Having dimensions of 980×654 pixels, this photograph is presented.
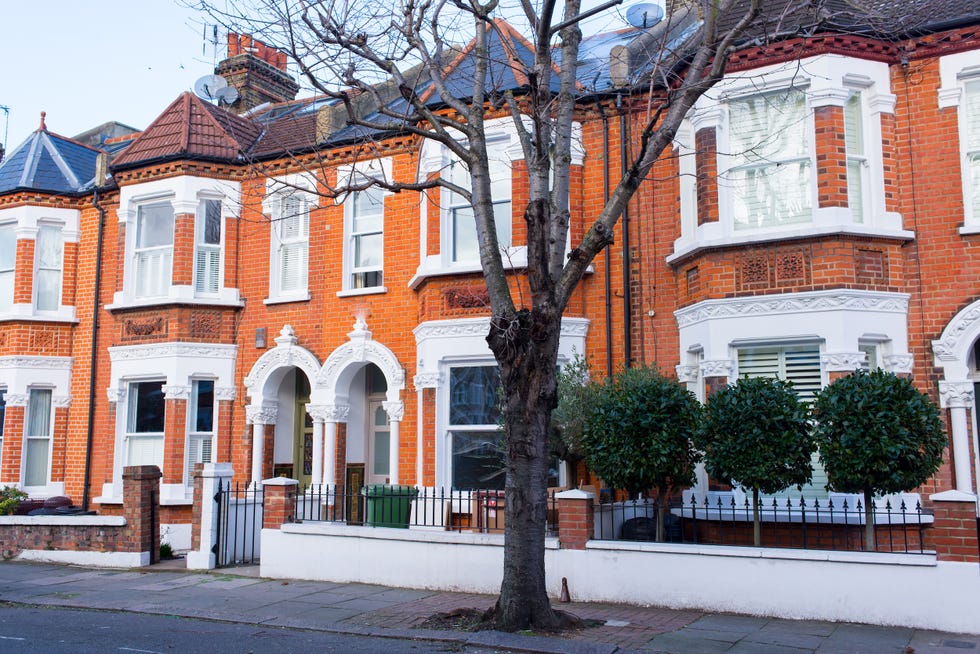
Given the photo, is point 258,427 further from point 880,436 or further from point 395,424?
point 880,436

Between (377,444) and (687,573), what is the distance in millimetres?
7817

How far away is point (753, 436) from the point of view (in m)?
9.34

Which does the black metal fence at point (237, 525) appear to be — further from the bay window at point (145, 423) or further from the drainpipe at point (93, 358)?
the drainpipe at point (93, 358)

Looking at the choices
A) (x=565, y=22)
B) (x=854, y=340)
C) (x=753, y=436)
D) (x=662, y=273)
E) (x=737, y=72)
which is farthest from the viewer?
(x=662, y=273)

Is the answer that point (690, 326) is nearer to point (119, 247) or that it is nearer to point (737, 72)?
point (737, 72)

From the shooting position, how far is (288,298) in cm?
1552

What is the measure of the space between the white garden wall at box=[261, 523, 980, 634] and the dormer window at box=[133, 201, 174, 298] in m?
6.62

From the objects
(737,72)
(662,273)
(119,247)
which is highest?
(737,72)

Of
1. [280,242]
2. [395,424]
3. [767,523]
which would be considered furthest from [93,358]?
[767,523]

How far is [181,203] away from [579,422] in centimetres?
877

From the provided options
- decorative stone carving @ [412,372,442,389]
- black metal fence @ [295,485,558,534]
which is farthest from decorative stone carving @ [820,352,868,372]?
decorative stone carving @ [412,372,442,389]

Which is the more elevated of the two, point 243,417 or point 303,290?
point 303,290

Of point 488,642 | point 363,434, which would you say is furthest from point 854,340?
point 363,434

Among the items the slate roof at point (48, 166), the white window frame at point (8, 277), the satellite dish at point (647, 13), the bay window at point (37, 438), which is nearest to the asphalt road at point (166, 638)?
the bay window at point (37, 438)
